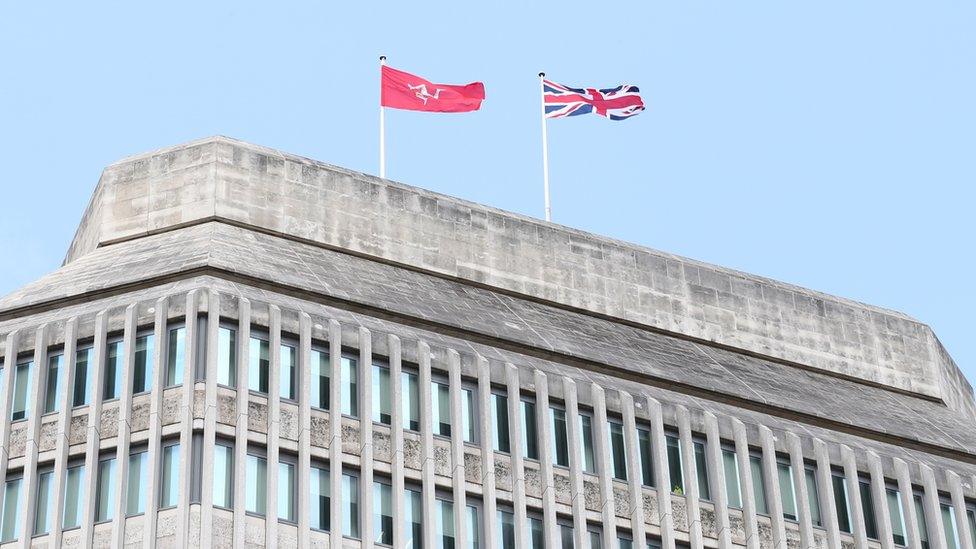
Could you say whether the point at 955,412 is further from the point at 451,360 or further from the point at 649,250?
the point at 451,360

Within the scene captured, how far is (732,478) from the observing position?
6869 cm

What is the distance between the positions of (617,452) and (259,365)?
11196 mm

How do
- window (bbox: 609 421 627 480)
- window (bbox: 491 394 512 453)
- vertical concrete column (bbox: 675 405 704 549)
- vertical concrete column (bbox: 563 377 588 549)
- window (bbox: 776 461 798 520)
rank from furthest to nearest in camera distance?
window (bbox: 776 461 798 520) → window (bbox: 609 421 627 480) → vertical concrete column (bbox: 675 405 704 549) → window (bbox: 491 394 512 453) → vertical concrete column (bbox: 563 377 588 549)

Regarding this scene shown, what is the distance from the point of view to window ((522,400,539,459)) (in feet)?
216

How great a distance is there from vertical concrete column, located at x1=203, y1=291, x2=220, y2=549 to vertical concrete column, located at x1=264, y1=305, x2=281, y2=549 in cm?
155

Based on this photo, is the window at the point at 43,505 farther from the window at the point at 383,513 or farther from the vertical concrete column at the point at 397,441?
the vertical concrete column at the point at 397,441

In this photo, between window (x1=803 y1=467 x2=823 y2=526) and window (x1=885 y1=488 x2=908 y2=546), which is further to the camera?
window (x1=885 y1=488 x2=908 y2=546)

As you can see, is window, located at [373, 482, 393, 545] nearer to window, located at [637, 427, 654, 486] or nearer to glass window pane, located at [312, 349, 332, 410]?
glass window pane, located at [312, 349, 332, 410]

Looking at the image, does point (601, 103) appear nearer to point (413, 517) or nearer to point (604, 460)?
point (604, 460)

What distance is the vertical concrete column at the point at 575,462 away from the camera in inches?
2547

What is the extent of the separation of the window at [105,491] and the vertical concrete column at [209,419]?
7.53 feet

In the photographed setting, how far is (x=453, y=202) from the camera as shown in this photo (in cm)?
7681

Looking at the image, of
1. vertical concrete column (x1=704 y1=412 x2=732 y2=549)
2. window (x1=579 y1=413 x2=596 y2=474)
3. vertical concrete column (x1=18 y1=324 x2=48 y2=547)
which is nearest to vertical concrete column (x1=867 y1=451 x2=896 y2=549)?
vertical concrete column (x1=704 y1=412 x2=732 y2=549)

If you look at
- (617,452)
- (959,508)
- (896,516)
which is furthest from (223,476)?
(959,508)
